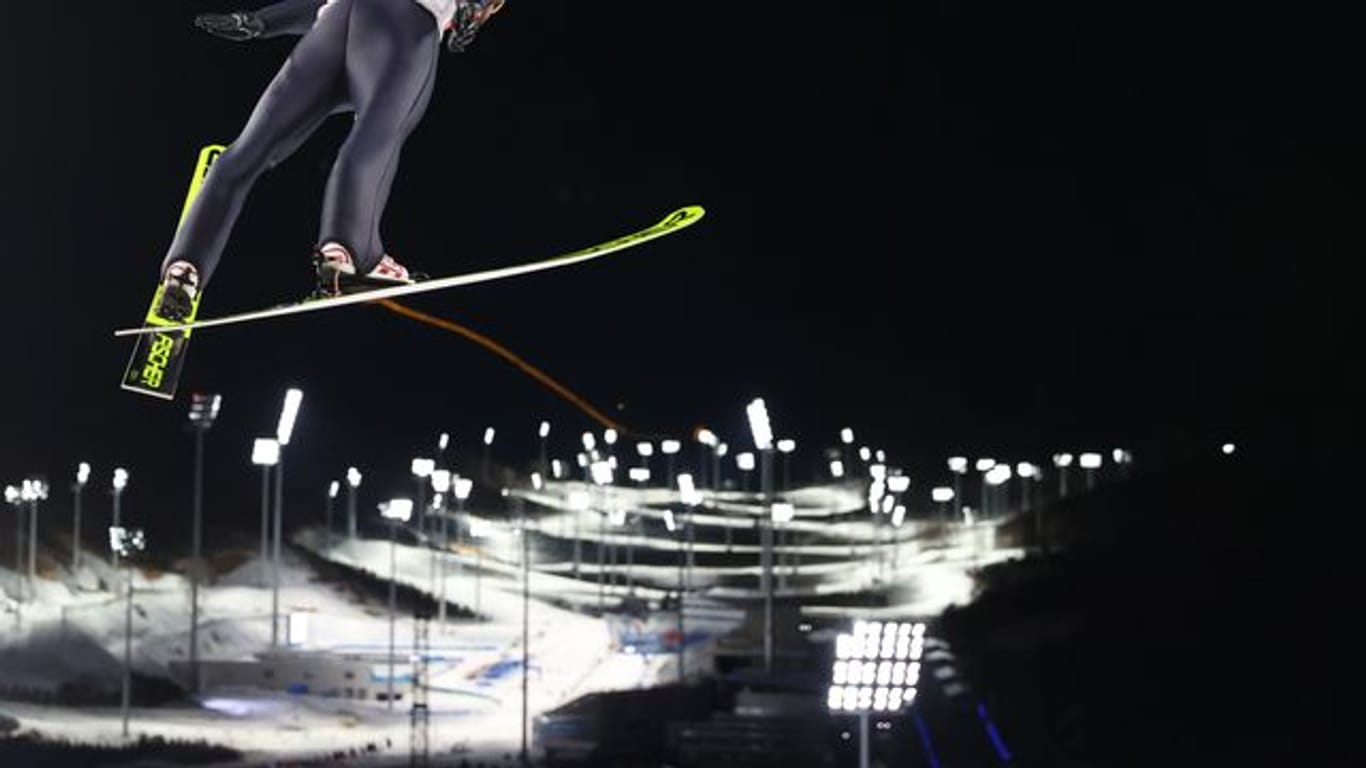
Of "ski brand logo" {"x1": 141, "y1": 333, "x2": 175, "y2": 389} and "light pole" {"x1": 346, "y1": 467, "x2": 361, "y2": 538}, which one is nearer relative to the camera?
"ski brand logo" {"x1": 141, "y1": 333, "x2": 175, "y2": 389}

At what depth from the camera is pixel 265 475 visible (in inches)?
779

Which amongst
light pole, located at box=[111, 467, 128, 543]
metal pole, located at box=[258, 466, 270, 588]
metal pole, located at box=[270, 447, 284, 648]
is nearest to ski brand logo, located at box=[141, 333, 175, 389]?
light pole, located at box=[111, 467, 128, 543]

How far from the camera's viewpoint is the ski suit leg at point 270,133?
5203 millimetres

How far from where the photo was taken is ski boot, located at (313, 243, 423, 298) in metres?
5.30

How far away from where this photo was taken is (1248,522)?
2211 cm

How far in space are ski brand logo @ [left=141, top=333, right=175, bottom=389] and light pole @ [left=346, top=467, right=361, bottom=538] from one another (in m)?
13.0


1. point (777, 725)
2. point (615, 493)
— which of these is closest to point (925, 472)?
point (615, 493)

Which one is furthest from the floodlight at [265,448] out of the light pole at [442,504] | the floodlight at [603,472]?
the floodlight at [603,472]

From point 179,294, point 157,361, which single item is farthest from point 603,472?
point 179,294

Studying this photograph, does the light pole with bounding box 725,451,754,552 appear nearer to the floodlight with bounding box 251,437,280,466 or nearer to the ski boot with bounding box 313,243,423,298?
the floodlight with bounding box 251,437,280,466

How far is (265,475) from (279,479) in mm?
2083

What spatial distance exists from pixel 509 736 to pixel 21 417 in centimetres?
988

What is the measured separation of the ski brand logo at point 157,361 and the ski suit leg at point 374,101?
765 mm

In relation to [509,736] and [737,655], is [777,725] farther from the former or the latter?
[737,655]
